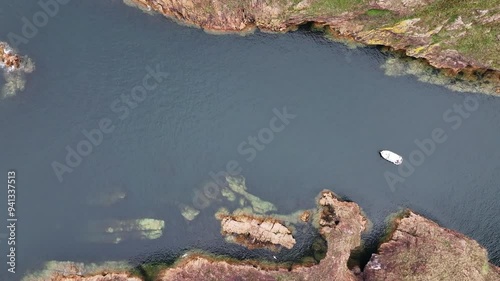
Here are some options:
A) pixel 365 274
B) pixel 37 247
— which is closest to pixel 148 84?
pixel 37 247

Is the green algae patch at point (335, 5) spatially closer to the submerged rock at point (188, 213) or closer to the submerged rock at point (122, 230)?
the submerged rock at point (188, 213)

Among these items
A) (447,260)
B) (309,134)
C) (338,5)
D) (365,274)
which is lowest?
(365,274)

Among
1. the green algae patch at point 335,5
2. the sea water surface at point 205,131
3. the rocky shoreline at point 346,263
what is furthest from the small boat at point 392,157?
the green algae patch at point 335,5

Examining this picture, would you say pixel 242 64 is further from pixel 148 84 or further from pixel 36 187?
pixel 36 187

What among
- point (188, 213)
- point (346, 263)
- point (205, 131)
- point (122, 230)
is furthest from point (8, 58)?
point (346, 263)

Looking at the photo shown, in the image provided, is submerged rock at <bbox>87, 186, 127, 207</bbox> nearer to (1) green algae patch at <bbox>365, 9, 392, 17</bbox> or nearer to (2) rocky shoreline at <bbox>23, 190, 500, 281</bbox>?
(2) rocky shoreline at <bbox>23, 190, 500, 281</bbox>

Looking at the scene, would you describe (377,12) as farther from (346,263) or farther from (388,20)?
(346,263)

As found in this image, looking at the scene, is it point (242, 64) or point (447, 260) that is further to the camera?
point (242, 64)
